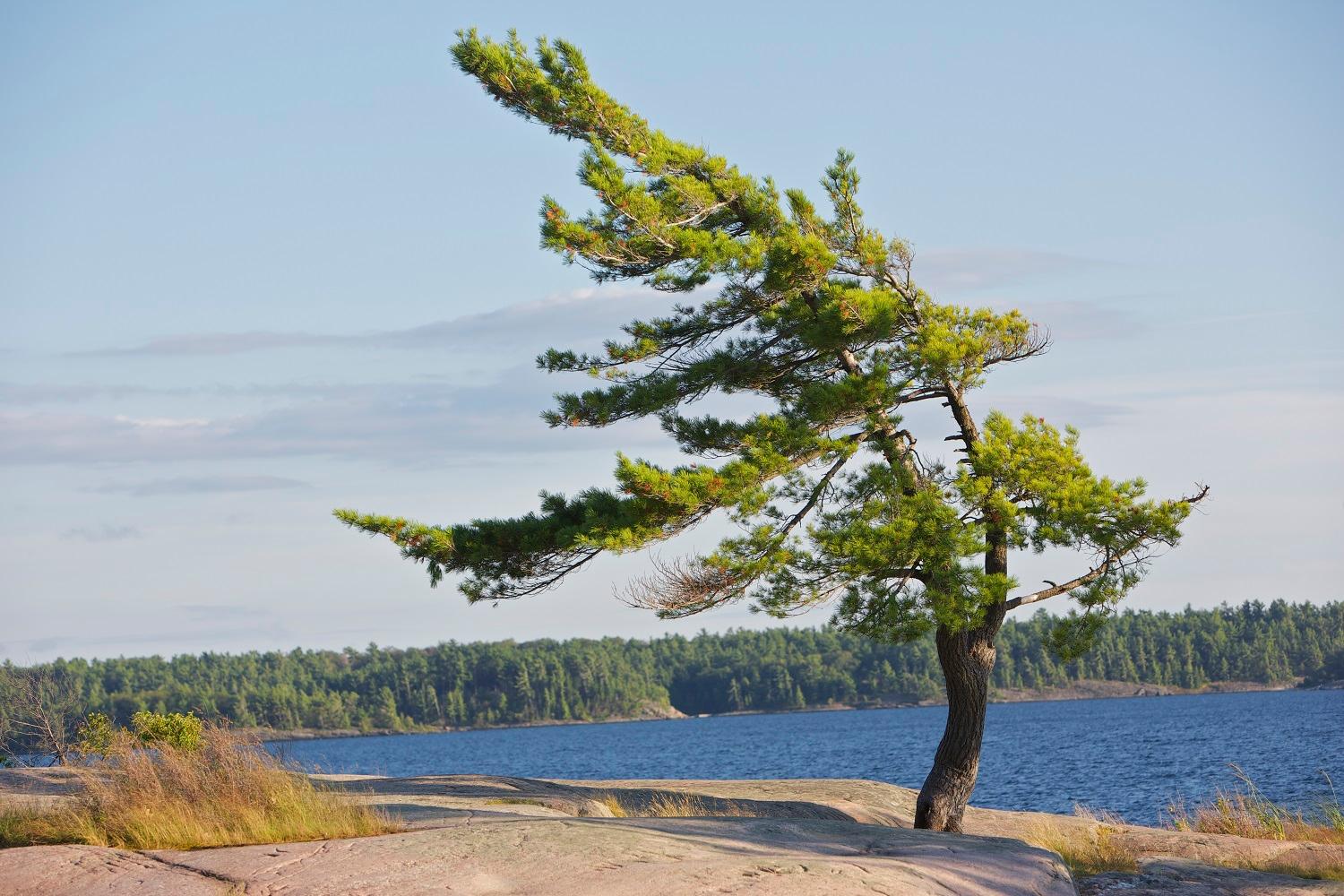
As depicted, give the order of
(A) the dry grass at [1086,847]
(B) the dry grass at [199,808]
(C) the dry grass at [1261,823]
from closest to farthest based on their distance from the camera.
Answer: (B) the dry grass at [199,808] < (A) the dry grass at [1086,847] < (C) the dry grass at [1261,823]

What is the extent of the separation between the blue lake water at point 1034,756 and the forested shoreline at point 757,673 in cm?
3319

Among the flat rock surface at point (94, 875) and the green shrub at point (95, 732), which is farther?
the green shrub at point (95, 732)

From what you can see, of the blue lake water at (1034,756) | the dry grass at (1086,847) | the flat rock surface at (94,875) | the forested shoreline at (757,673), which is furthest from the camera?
the forested shoreline at (757,673)

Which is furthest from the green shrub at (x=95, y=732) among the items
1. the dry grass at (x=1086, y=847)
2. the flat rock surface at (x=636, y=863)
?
the dry grass at (x=1086, y=847)

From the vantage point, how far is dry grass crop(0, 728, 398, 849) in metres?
12.0

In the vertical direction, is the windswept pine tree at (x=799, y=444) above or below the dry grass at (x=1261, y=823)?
above

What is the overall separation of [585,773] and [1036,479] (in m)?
54.6

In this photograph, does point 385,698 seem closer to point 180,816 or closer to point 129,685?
point 129,685

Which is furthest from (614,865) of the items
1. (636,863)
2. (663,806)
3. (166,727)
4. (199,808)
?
(166,727)

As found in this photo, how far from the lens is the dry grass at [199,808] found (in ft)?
39.4

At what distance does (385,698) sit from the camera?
15788 cm

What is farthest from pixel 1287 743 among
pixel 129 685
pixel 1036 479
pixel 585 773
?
pixel 129 685

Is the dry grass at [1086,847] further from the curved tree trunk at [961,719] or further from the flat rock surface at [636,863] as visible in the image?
the flat rock surface at [636,863]

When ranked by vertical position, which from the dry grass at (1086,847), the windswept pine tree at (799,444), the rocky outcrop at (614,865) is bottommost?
the dry grass at (1086,847)
